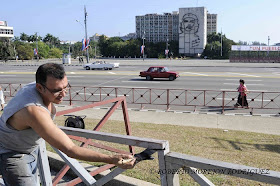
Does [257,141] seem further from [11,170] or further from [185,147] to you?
[11,170]

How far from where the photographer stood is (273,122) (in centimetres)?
1070

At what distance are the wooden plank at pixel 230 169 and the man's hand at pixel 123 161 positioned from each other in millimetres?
323

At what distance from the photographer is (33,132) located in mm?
2178

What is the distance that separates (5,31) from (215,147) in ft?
465

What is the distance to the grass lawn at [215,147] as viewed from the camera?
4340mm

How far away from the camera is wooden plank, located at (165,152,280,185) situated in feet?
5.88

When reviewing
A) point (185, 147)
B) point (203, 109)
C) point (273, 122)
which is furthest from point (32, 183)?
point (203, 109)

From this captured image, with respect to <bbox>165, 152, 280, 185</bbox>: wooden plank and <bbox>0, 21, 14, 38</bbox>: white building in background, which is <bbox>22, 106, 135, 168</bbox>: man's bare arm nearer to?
<bbox>165, 152, 280, 185</bbox>: wooden plank

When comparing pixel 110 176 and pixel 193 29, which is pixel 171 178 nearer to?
pixel 110 176

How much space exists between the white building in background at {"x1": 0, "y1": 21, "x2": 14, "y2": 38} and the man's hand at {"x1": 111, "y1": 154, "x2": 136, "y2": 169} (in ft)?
463

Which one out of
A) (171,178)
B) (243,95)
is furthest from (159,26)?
(171,178)

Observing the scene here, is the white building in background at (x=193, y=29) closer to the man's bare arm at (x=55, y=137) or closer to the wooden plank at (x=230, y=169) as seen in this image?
the wooden plank at (x=230, y=169)

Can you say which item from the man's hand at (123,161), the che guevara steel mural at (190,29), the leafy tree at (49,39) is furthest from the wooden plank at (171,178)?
the leafy tree at (49,39)

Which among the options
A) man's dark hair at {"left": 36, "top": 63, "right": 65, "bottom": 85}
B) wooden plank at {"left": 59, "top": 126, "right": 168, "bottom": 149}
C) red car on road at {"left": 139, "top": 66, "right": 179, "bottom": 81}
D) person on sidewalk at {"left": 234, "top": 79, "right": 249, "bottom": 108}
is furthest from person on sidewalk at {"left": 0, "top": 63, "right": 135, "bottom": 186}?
red car on road at {"left": 139, "top": 66, "right": 179, "bottom": 81}
